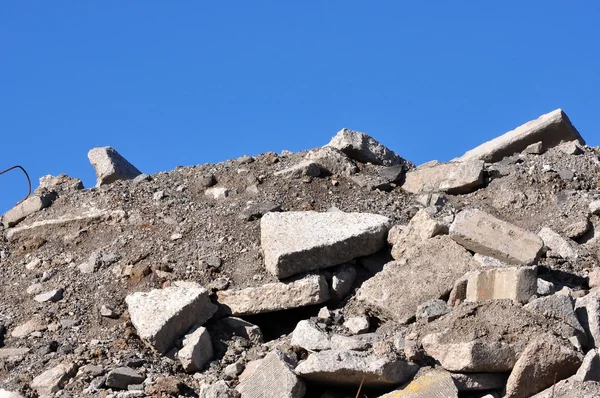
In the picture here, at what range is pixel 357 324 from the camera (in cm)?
708

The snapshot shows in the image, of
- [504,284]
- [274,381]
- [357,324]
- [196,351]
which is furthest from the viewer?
[357,324]

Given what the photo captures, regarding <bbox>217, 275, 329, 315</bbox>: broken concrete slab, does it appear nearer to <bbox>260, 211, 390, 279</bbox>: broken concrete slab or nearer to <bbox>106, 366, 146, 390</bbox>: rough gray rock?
<bbox>260, 211, 390, 279</bbox>: broken concrete slab

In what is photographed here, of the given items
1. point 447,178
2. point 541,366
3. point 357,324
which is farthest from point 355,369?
point 447,178

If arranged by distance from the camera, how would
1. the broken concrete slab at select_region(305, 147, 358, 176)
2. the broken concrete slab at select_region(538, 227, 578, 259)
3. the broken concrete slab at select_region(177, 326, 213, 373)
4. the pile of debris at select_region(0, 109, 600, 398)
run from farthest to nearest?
the broken concrete slab at select_region(305, 147, 358, 176) → the broken concrete slab at select_region(538, 227, 578, 259) → the broken concrete slab at select_region(177, 326, 213, 373) → the pile of debris at select_region(0, 109, 600, 398)

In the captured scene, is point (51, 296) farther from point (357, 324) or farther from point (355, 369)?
point (355, 369)

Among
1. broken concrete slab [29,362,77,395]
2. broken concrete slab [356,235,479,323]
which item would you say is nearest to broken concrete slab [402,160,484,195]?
broken concrete slab [356,235,479,323]

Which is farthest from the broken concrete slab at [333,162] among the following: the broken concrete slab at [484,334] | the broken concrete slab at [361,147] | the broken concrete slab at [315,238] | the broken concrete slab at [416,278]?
the broken concrete slab at [484,334]

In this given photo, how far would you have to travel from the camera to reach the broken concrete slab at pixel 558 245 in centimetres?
778

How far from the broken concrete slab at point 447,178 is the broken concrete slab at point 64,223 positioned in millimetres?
2860

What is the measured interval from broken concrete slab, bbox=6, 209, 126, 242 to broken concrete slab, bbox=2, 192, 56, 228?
0.83 feet

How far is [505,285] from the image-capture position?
6.68 meters

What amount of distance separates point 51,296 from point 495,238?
3.73m

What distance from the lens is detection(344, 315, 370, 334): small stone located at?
7.04 metres

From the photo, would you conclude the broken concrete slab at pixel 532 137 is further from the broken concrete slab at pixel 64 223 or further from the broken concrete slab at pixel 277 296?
the broken concrete slab at pixel 64 223
